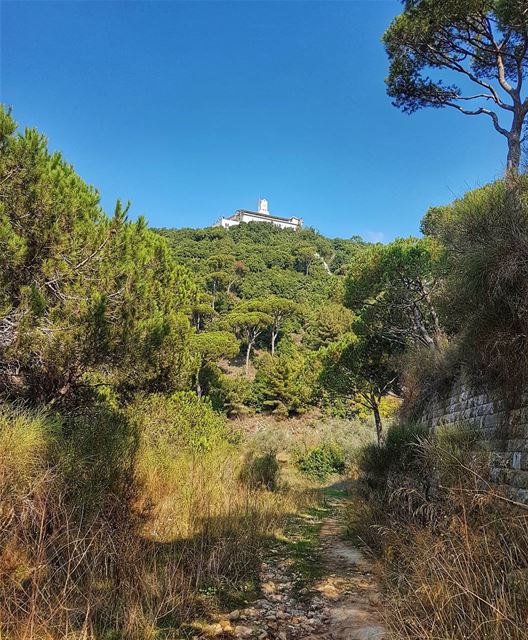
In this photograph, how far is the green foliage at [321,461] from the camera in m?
18.3

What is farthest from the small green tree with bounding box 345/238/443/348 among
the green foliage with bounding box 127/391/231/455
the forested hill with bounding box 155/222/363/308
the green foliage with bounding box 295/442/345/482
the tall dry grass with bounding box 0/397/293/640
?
the forested hill with bounding box 155/222/363/308

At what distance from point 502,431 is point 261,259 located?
162 ft

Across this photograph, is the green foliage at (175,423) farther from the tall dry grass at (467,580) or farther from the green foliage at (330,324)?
the green foliage at (330,324)

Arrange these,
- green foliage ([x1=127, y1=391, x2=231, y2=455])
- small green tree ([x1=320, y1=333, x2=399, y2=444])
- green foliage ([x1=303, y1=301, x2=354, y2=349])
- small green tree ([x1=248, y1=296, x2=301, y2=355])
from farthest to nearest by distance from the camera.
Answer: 1. small green tree ([x1=248, y1=296, x2=301, y2=355])
2. green foliage ([x1=303, y1=301, x2=354, y2=349])
3. small green tree ([x1=320, y1=333, x2=399, y2=444])
4. green foliage ([x1=127, y1=391, x2=231, y2=455])

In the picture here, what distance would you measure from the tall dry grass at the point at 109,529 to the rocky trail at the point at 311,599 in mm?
318

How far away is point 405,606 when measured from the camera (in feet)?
8.88

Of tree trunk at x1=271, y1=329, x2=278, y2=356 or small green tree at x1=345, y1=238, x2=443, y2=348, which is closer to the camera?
small green tree at x1=345, y1=238, x2=443, y2=348

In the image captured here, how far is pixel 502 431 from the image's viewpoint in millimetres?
4891

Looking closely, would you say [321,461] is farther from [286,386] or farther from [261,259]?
[261,259]

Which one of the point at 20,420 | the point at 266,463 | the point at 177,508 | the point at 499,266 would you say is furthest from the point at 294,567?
the point at 266,463

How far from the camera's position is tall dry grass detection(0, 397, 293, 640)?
2.74 m

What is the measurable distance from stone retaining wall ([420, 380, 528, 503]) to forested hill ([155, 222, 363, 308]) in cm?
2985

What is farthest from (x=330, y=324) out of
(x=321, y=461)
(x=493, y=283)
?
(x=493, y=283)

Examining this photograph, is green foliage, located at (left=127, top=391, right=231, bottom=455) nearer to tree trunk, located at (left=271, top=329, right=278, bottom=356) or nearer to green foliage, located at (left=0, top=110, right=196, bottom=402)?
green foliage, located at (left=0, top=110, right=196, bottom=402)
